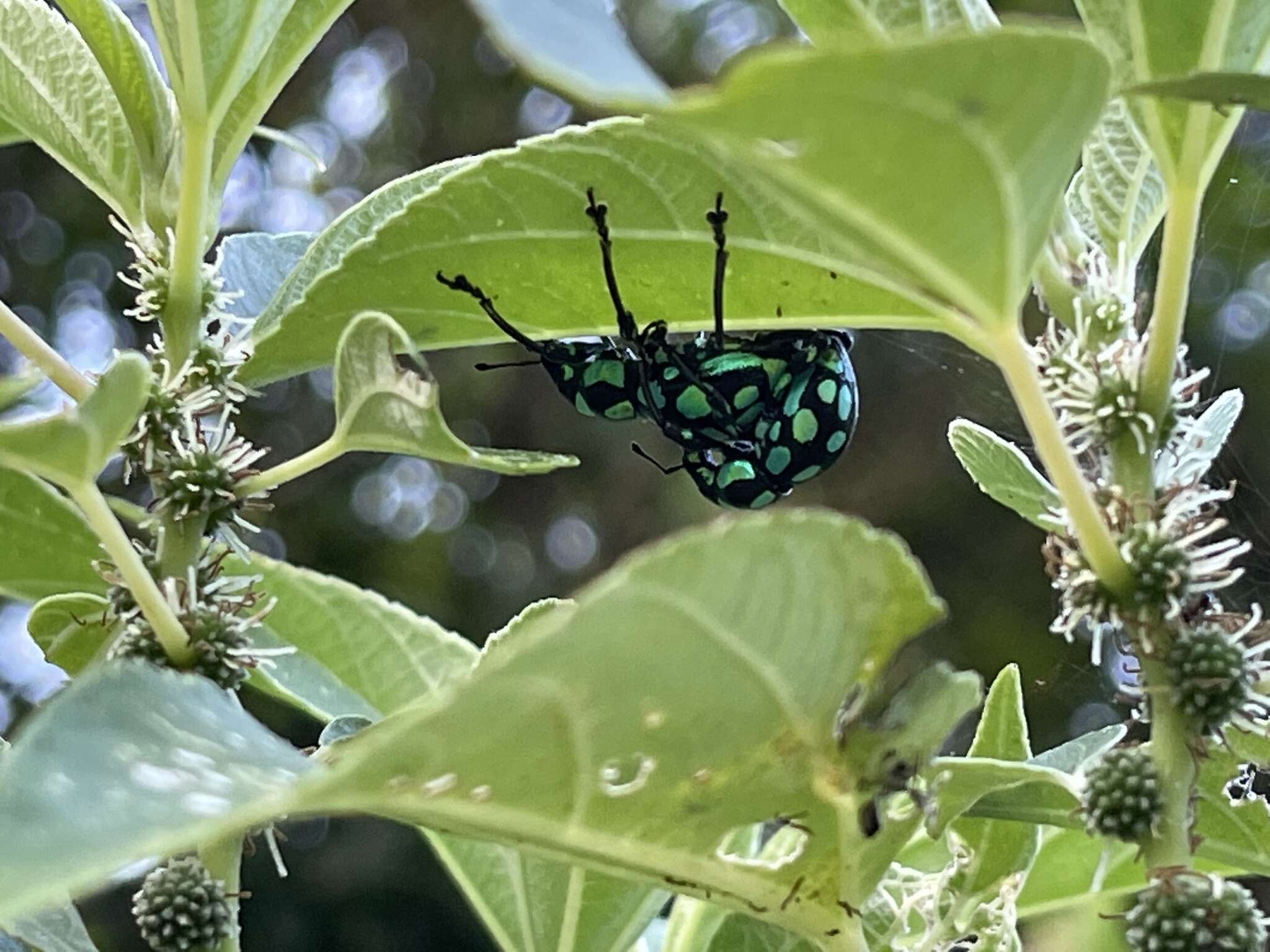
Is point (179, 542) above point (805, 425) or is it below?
above

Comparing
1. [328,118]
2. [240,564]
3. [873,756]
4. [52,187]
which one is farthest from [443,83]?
[873,756]

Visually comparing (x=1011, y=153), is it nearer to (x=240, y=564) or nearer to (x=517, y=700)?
(x=517, y=700)

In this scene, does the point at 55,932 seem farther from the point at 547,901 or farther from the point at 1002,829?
the point at 1002,829

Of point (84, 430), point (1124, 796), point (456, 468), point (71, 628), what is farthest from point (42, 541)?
point (456, 468)

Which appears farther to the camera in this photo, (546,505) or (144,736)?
(546,505)

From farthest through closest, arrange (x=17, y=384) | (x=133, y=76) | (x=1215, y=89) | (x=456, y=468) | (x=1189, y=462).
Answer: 1. (x=456, y=468)
2. (x=17, y=384)
3. (x=133, y=76)
4. (x=1189, y=462)
5. (x=1215, y=89)

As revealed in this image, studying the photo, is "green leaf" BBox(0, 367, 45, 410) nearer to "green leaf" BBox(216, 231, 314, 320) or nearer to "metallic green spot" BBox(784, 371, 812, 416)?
"green leaf" BBox(216, 231, 314, 320)

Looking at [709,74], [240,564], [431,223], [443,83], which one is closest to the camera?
[431,223]
